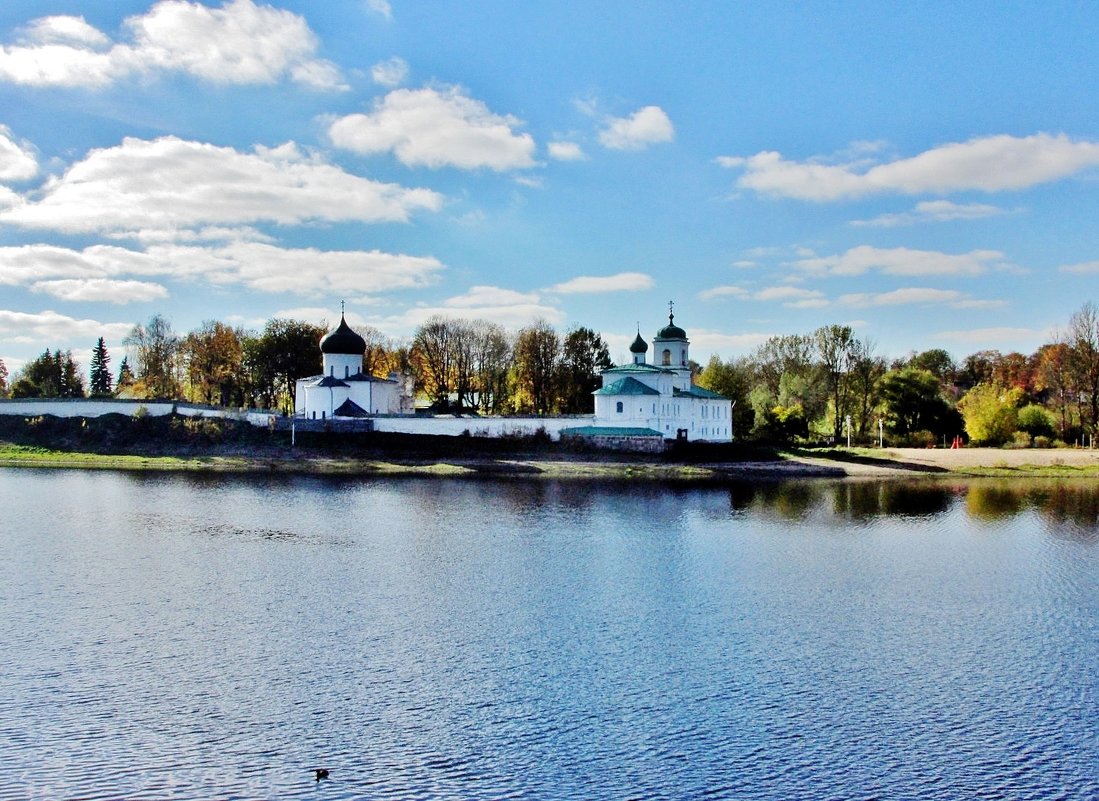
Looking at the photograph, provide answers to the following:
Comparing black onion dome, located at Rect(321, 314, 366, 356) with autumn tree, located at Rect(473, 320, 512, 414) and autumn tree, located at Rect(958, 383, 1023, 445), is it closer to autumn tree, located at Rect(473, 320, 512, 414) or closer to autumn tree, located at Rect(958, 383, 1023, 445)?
autumn tree, located at Rect(473, 320, 512, 414)

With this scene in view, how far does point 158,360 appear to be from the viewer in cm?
6669

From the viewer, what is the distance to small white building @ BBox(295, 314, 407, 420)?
55.6 m

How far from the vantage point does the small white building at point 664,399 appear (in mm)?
51906

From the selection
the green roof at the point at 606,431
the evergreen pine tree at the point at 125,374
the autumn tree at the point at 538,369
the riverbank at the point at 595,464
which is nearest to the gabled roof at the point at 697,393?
the green roof at the point at 606,431

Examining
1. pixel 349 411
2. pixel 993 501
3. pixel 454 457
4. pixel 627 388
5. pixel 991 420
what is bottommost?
pixel 993 501

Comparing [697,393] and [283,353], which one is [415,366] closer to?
[283,353]

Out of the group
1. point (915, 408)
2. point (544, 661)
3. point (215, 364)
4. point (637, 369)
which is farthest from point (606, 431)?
point (544, 661)

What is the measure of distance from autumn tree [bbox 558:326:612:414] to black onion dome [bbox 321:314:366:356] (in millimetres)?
13615

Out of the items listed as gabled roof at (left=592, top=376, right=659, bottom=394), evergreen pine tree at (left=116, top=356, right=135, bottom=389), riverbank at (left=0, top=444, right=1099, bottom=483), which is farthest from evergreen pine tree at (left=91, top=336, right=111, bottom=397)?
gabled roof at (left=592, top=376, right=659, bottom=394)

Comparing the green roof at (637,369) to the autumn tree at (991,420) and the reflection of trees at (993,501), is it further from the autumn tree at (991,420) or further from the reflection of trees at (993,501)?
the autumn tree at (991,420)

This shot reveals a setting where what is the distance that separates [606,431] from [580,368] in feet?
44.3

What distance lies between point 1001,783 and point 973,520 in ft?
71.5

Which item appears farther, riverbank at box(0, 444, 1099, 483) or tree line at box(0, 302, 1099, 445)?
tree line at box(0, 302, 1099, 445)

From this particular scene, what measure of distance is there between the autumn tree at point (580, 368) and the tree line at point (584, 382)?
0.30 feet
